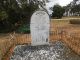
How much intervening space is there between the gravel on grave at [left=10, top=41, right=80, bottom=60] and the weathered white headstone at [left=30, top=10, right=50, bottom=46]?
0.39 m

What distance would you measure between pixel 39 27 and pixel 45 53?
166 centimetres

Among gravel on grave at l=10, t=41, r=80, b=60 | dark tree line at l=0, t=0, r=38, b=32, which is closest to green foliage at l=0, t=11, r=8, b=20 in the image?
dark tree line at l=0, t=0, r=38, b=32

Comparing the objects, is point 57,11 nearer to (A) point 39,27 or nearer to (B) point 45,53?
(A) point 39,27

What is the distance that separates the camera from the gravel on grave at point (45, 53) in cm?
883

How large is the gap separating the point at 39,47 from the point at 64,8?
945 inches

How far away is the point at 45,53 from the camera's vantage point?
9.35 meters

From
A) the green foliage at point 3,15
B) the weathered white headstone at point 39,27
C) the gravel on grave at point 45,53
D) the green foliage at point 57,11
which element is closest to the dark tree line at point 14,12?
the green foliage at point 3,15

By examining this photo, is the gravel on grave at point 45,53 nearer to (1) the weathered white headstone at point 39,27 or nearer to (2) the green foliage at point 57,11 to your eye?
(1) the weathered white headstone at point 39,27

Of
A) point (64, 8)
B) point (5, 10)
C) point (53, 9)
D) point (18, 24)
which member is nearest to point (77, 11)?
point (64, 8)

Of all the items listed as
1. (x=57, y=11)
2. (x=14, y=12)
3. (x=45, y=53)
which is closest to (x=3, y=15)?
(x=14, y=12)

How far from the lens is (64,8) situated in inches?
1323

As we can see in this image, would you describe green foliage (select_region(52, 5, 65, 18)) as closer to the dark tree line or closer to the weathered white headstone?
the dark tree line

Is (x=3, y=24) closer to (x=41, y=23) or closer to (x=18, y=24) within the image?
(x=18, y=24)

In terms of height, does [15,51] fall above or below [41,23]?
below
